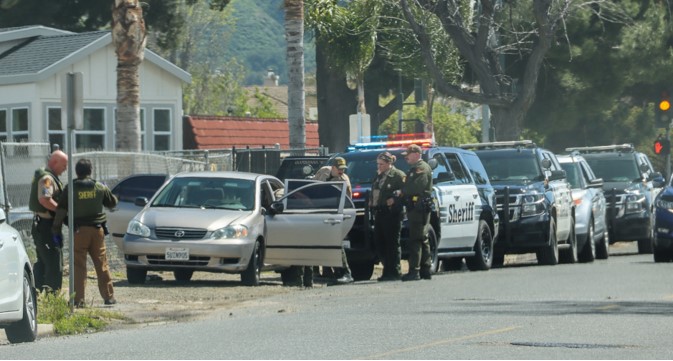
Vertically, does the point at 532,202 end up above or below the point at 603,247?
above

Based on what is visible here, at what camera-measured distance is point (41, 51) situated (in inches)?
1663

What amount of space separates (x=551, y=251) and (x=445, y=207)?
12.5 ft

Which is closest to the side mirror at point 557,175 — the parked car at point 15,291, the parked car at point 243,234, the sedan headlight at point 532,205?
the sedan headlight at point 532,205

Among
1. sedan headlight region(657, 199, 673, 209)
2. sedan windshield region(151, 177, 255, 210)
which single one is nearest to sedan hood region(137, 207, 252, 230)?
sedan windshield region(151, 177, 255, 210)

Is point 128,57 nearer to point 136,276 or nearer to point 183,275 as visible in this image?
point 183,275

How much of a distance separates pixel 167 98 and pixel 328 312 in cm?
2984

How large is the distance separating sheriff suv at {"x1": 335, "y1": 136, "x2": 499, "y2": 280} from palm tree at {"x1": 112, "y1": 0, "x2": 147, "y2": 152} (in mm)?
5476

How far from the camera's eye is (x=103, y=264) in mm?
18125

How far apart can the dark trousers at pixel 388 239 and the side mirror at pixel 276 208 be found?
5.37 feet

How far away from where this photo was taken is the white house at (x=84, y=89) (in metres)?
41.0

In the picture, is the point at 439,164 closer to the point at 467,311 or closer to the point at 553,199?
the point at 553,199

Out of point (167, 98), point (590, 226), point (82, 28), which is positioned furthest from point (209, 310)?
point (82, 28)

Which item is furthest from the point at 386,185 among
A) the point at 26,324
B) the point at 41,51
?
the point at 41,51

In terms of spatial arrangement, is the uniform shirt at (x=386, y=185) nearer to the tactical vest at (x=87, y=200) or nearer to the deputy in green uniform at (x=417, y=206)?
the deputy in green uniform at (x=417, y=206)
